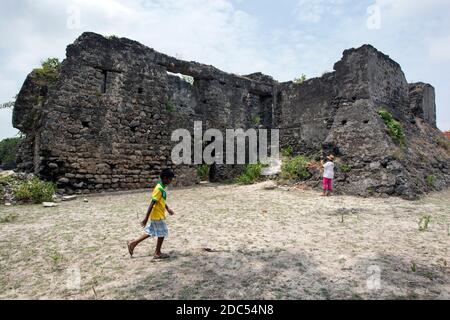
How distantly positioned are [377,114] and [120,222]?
9218 mm

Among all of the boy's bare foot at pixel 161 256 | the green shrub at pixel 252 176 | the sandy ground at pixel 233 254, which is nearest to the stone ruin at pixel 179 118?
the green shrub at pixel 252 176

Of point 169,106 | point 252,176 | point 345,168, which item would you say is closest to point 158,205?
point 345,168

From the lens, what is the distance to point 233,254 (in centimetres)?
453

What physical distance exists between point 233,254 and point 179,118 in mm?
8856

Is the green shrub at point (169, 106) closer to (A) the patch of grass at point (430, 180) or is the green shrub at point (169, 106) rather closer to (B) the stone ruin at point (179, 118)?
(B) the stone ruin at point (179, 118)

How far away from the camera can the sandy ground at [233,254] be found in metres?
3.45

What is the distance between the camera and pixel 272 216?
23.2 ft

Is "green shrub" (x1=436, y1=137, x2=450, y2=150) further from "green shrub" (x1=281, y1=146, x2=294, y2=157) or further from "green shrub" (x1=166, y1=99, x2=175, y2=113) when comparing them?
"green shrub" (x1=166, y1=99, x2=175, y2=113)

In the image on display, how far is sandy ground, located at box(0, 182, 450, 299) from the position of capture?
11.3ft

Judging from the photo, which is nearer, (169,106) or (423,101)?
(169,106)

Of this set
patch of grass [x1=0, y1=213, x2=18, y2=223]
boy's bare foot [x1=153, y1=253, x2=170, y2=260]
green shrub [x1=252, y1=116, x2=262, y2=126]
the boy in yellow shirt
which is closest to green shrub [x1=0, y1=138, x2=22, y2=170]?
green shrub [x1=252, y1=116, x2=262, y2=126]

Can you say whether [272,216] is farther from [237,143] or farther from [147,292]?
[237,143]

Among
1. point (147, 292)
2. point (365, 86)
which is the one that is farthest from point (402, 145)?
point (147, 292)

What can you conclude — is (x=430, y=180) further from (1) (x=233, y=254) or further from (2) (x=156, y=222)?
(2) (x=156, y=222)
